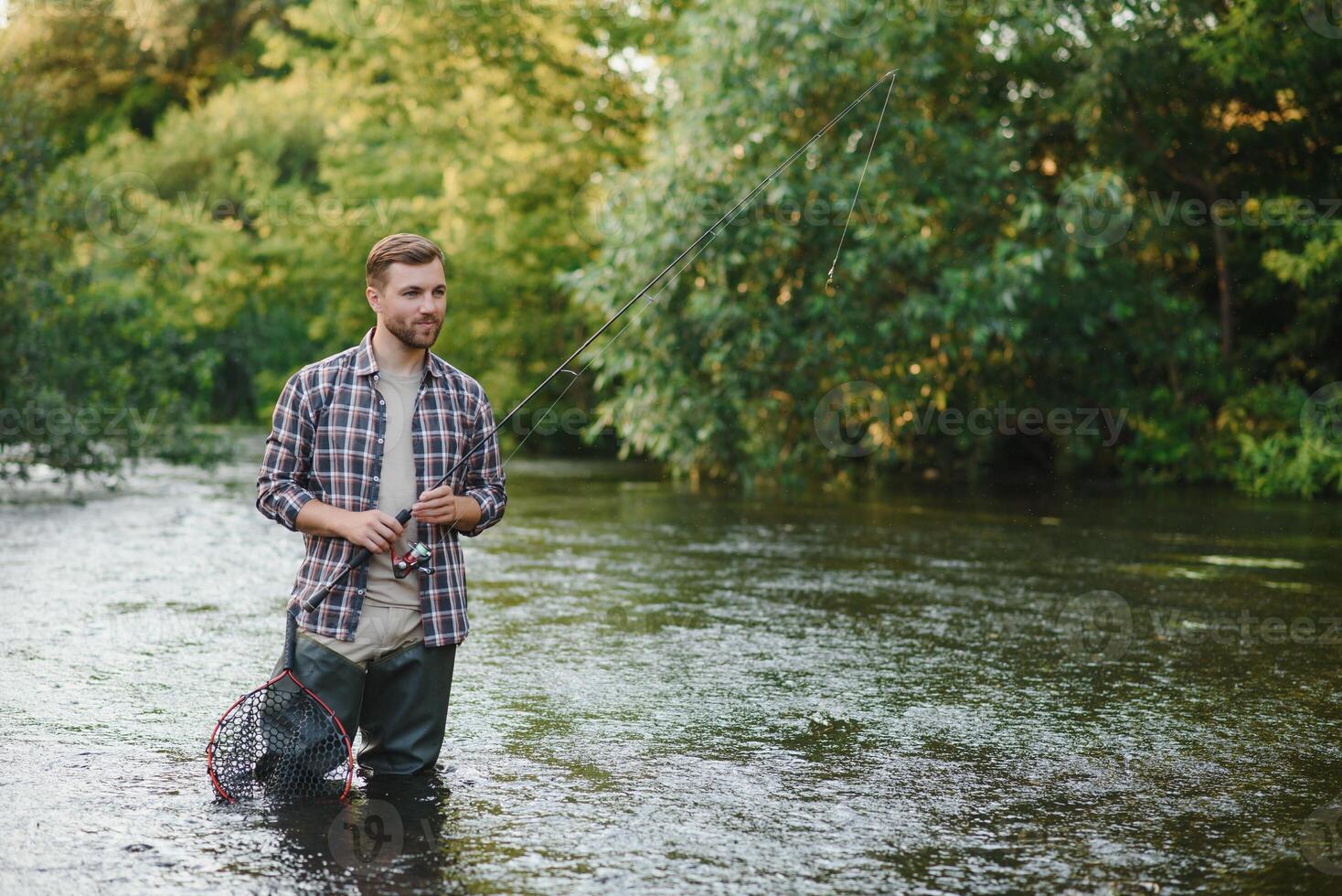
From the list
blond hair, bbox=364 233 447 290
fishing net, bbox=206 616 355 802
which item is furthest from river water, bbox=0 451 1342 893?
blond hair, bbox=364 233 447 290

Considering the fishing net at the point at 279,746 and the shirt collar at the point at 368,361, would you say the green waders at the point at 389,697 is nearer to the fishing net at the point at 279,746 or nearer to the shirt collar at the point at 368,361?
the fishing net at the point at 279,746

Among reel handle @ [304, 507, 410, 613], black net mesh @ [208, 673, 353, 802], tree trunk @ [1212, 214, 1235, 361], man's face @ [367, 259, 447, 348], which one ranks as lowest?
black net mesh @ [208, 673, 353, 802]

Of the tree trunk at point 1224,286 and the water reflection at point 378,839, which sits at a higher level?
the tree trunk at point 1224,286

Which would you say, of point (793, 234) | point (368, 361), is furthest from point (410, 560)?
point (793, 234)

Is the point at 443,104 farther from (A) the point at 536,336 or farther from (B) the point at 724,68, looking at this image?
(B) the point at 724,68

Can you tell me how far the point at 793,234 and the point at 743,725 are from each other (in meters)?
10.3

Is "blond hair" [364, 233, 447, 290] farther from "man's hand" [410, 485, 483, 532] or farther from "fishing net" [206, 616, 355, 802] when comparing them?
"fishing net" [206, 616, 355, 802]

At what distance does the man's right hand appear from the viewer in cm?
432

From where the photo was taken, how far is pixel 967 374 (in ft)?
59.8

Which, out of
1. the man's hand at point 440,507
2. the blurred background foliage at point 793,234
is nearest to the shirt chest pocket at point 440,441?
the man's hand at point 440,507

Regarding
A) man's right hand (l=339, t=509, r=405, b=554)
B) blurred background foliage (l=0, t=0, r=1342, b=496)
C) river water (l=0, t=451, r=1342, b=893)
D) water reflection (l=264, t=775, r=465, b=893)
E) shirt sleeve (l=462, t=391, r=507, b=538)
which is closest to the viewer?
water reflection (l=264, t=775, r=465, b=893)

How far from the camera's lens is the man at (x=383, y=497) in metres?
4.46

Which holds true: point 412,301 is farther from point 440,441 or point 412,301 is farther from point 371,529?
point 371,529

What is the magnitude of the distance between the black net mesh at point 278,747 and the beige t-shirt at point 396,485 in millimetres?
373
